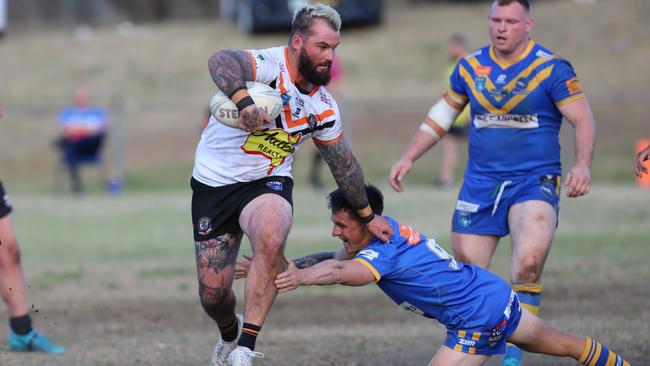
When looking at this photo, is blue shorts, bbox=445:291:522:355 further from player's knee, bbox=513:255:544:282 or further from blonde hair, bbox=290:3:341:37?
blonde hair, bbox=290:3:341:37

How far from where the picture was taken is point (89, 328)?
9.05m

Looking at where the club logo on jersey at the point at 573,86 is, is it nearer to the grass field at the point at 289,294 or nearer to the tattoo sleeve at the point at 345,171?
the tattoo sleeve at the point at 345,171

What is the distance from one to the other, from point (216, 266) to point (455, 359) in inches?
64.6

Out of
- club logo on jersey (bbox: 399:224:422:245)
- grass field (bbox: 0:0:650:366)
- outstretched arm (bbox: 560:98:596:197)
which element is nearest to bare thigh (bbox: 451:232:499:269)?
outstretched arm (bbox: 560:98:596:197)

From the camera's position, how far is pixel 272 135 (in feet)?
20.3

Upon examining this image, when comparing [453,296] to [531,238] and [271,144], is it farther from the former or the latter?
[271,144]

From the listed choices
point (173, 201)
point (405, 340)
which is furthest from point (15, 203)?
point (405, 340)

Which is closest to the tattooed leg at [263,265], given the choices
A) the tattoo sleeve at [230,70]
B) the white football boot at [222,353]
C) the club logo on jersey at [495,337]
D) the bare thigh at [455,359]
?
the tattoo sleeve at [230,70]

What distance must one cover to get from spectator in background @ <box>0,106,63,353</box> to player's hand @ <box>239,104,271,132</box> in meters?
2.60

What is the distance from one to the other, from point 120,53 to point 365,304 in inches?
899

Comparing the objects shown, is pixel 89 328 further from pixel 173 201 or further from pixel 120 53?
pixel 120 53

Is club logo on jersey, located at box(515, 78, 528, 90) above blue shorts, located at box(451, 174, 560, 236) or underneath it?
above

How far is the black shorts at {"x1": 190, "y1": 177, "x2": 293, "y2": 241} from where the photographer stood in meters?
6.27

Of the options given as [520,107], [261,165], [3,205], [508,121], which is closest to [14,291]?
[3,205]
